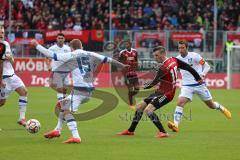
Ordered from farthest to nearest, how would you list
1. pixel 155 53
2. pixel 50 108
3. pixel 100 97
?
pixel 100 97 < pixel 50 108 < pixel 155 53

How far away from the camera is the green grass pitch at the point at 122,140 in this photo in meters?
12.3

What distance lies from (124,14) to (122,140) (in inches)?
950

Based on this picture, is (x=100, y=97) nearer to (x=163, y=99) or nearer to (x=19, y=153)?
(x=163, y=99)

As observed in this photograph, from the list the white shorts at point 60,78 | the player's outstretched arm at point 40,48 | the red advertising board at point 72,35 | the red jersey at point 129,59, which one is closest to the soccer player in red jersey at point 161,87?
the player's outstretched arm at point 40,48

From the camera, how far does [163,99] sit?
15273 millimetres

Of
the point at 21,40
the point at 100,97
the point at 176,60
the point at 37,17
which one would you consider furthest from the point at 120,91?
the point at 176,60

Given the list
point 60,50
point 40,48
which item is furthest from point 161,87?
point 60,50

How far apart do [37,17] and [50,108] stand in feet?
51.4

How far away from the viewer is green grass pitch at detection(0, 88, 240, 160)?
40.2 feet

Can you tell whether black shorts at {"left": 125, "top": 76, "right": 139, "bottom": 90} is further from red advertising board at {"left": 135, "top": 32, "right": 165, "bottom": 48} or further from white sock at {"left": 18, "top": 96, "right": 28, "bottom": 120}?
red advertising board at {"left": 135, "top": 32, "right": 165, "bottom": 48}

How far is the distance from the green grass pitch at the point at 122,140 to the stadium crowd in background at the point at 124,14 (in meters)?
15.5

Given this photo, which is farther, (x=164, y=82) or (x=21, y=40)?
(x=21, y=40)

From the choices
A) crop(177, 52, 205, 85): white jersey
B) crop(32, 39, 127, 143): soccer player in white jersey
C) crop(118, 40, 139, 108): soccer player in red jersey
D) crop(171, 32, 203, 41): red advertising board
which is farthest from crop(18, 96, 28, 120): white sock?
crop(171, 32, 203, 41): red advertising board

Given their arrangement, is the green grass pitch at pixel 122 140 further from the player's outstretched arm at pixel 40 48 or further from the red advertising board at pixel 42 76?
the red advertising board at pixel 42 76
